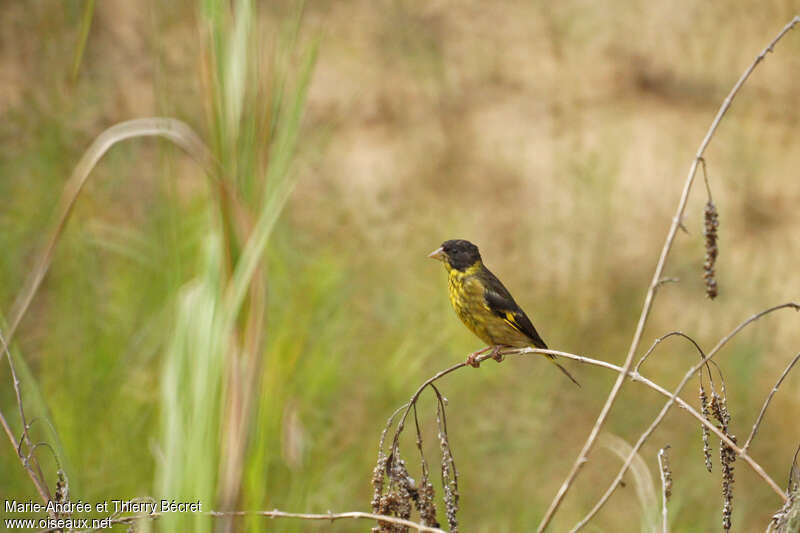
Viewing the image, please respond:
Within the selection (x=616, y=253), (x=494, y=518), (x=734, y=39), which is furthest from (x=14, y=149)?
(x=734, y=39)

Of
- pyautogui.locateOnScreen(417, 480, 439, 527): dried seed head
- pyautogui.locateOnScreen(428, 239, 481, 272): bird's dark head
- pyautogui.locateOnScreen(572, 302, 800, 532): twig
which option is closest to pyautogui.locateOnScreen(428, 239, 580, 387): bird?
pyautogui.locateOnScreen(428, 239, 481, 272): bird's dark head

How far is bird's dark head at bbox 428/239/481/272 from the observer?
10.2 feet

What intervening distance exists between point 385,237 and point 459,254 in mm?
2397

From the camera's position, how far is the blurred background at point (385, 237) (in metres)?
1.24

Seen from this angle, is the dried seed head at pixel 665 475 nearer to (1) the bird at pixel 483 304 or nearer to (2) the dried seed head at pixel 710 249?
(2) the dried seed head at pixel 710 249

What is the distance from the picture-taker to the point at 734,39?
6293 mm

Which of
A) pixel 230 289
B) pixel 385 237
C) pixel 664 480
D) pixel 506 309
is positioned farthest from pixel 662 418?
pixel 385 237

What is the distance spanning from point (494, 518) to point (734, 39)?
400 cm

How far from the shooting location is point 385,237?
217 inches

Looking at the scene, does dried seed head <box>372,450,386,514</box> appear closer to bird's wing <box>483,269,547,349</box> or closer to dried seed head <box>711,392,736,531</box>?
dried seed head <box>711,392,736,531</box>

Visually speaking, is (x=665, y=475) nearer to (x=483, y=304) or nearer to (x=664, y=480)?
(x=664, y=480)

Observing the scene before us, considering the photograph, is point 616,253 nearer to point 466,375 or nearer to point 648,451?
point 648,451

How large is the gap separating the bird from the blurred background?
0.54m

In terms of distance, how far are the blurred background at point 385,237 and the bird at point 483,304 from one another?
1.76 ft
